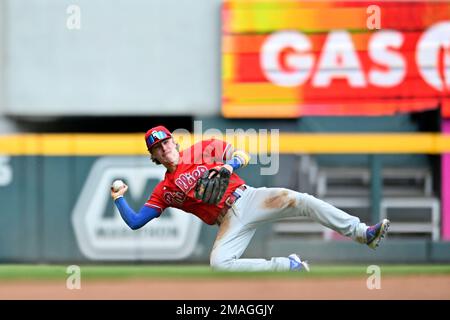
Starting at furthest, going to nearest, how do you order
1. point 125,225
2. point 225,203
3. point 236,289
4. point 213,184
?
1. point 125,225
2. point 236,289
3. point 225,203
4. point 213,184

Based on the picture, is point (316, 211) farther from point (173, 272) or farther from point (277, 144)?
point (277, 144)

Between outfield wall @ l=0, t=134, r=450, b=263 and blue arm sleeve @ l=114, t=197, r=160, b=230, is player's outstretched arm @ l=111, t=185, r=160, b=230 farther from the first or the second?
outfield wall @ l=0, t=134, r=450, b=263

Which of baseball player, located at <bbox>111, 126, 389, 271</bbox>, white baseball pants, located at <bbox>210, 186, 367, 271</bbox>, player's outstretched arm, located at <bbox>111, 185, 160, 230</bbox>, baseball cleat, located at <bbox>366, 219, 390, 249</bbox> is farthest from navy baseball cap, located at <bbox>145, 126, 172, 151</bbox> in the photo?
baseball cleat, located at <bbox>366, 219, 390, 249</bbox>

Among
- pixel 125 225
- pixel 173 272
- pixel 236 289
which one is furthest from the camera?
pixel 125 225

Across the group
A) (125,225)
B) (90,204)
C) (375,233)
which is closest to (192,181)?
(375,233)

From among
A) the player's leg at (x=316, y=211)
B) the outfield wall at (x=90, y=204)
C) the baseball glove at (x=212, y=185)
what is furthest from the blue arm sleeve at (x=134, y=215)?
the outfield wall at (x=90, y=204)

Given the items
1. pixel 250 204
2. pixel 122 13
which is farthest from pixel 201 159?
pixel 122 13

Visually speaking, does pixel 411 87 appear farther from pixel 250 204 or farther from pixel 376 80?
pixel 250 204

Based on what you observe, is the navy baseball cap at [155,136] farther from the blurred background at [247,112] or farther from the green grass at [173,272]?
the blurred background at [247,112]
